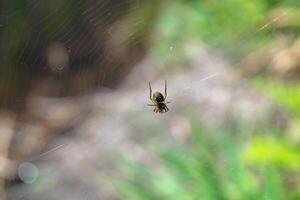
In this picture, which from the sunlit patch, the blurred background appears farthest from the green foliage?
the sunlit patch

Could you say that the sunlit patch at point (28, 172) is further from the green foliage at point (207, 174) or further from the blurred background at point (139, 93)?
the green foliage at point (207, 174)

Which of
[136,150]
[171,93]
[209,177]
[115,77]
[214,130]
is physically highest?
[115,77]

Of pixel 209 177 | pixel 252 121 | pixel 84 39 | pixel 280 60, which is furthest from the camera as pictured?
pixel 84 39

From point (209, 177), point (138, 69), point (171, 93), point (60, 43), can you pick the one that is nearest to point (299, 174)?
point (209, 177)

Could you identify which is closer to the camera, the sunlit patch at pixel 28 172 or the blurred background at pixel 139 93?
the blurred background at pixel 139 93

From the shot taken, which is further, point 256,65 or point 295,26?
point 256,65

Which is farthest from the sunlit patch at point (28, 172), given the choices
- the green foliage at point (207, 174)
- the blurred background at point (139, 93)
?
the green foliage at point (207, 174)

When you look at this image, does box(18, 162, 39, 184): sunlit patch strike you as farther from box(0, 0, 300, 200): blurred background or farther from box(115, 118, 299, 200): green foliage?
box(115, 118, 299, 200): green foliage

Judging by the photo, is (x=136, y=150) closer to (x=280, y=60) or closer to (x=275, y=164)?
(x=280, y=60)
